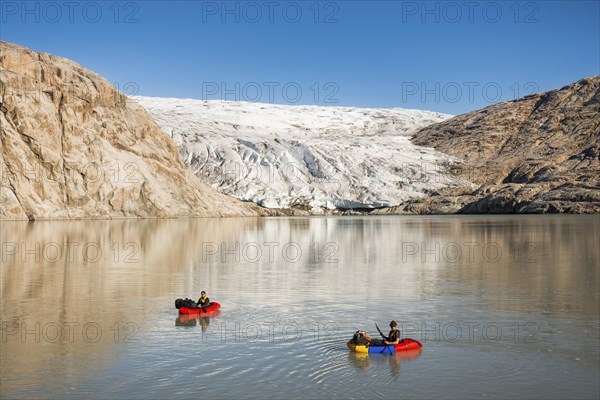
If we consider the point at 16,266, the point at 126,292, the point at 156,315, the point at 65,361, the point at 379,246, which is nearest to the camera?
the point at 65,361

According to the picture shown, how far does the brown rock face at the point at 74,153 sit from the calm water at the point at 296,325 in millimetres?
45411

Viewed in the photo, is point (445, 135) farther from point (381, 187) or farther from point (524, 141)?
point (381, 187)

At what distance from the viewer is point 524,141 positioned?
150625mm

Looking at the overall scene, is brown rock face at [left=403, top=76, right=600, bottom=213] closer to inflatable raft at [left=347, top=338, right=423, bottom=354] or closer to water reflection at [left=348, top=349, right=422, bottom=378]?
inflatable raft at [left=347, top=338, right=423, bottom=354]

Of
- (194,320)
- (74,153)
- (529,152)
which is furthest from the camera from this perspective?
(529,152)

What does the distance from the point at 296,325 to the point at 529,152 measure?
134921 mm

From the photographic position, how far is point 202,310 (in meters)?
19.2

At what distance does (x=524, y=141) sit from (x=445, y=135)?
21.8 m

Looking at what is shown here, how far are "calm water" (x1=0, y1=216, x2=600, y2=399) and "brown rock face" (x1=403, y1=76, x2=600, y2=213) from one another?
75.8 metres

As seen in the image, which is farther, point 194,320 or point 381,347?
point 194,320

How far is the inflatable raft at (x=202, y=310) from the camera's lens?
1883cm

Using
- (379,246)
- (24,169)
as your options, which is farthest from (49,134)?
(379,246)

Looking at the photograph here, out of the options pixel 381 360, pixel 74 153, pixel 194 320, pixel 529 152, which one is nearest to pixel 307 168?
pixel 529 152

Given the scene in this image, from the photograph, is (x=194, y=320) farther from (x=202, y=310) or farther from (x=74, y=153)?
(x=74, y=153)
